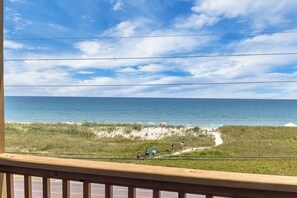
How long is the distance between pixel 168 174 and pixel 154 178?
49 mm

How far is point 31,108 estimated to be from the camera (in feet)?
65.1

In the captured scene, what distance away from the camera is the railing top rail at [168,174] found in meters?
0.67

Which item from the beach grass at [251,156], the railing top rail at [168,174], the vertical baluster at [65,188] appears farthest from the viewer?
the beach grass at [251,156]

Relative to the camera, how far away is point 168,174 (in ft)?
2.42

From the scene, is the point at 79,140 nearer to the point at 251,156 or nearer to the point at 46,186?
the point at 251,156

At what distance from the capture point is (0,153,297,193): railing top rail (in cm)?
67

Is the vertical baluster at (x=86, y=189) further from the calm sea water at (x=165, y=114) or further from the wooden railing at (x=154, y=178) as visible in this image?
the calm sea water at (x=165, y=114)

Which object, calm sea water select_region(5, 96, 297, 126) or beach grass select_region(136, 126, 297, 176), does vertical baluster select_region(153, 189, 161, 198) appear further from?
calm sea water select_region(5, 96, 297, 126)

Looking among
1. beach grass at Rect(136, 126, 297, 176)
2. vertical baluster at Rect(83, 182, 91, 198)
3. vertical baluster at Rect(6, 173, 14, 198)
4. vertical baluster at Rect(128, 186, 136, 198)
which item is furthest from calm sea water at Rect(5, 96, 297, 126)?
vertical baluster at Rect(128, 186, 136, 198)

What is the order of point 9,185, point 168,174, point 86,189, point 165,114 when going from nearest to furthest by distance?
point 168,174, point 86,189, point 9,185, point 165,114

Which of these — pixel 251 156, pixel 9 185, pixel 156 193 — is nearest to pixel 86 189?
pixel 156 193

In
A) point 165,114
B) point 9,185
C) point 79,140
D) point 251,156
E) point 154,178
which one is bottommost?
point 251,156

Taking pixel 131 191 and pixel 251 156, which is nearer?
pixel 131 191

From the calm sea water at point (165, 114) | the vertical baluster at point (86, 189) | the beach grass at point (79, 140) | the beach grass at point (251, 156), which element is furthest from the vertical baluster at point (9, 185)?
the calm sea water at point (165, 114)
